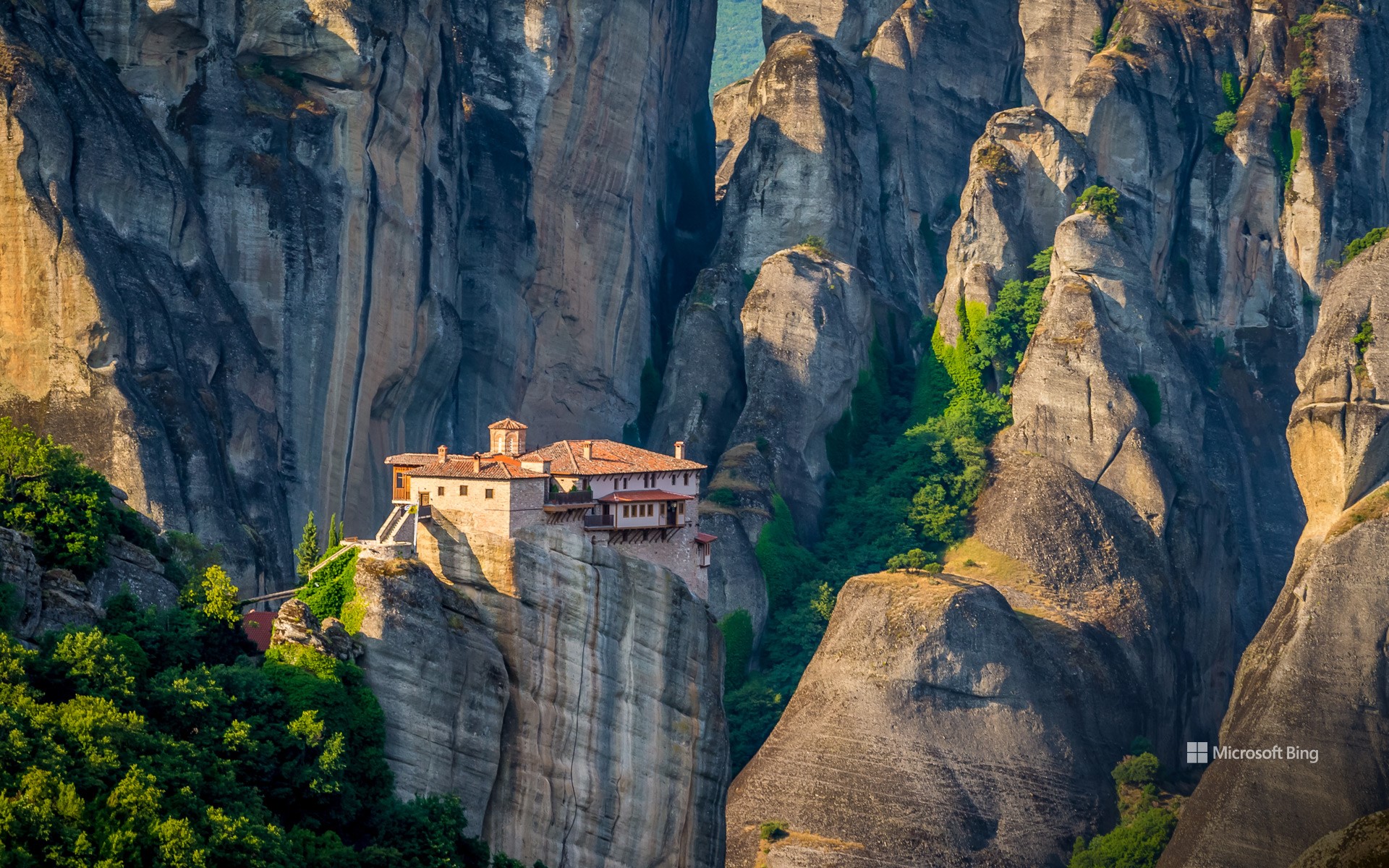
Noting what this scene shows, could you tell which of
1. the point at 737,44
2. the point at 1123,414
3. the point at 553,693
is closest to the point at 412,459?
the point at 553,693

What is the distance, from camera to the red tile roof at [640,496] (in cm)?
6519

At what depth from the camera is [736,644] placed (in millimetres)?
88812

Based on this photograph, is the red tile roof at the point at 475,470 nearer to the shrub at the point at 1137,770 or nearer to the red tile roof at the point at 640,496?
the red tile roof at the point at 640,496

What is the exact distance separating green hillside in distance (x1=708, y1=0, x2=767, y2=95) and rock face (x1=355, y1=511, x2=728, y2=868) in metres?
116

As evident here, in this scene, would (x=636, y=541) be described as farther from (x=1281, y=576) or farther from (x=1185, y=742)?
(x=1281, y=576)

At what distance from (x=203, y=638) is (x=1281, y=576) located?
5260 cm

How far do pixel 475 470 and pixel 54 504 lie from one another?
31.9 ft

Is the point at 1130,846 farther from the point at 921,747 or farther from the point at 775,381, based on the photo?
the point at 775,381

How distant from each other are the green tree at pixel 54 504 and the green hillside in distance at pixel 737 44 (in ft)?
400

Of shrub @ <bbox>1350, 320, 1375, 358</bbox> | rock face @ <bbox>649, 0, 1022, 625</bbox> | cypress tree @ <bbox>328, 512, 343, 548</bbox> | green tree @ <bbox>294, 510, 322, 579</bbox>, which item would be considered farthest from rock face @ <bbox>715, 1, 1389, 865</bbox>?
green tree @ <bbox>294, 510, 322, 579</bbox>

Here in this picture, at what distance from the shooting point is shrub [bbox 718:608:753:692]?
88.6 meters

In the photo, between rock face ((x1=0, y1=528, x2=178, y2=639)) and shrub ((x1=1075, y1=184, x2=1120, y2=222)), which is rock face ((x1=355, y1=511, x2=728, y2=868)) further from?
shrub ((x1=1075, y1=184, x2=1120, y2=222))

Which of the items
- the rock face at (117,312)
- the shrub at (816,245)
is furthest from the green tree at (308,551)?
the shrub at (816,245)

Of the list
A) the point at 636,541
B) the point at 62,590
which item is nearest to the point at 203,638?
the point at 62,590
